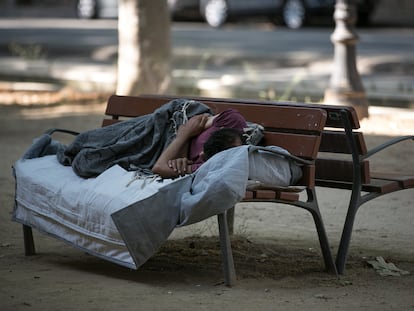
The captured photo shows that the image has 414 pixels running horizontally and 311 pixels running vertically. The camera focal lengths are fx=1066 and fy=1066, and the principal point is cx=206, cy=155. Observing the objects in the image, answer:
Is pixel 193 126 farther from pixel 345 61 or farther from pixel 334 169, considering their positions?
pixel 345 61

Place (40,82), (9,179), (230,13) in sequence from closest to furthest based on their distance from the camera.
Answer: (9,179)
(40,82)
(230,13)

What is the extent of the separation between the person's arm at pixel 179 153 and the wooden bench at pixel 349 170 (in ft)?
1.38

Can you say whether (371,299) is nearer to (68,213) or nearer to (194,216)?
(194,216)

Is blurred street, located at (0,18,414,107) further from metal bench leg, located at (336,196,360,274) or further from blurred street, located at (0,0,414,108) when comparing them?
metal bench leg, located at (336,196,360,274)

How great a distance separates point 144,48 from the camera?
1283 cm

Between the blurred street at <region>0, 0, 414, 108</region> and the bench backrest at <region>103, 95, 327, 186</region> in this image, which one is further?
the blurred street at <region>0, 0, 414, 108</region>

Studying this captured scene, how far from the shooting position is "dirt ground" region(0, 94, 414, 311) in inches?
202

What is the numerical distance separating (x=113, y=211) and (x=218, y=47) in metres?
13.9

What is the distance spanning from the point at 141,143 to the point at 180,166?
1.47ft

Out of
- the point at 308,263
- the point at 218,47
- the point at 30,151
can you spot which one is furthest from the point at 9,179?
the point at 218,47

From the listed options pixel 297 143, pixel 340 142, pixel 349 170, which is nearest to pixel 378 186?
pixel 349 170

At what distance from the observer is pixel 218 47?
19109 mm

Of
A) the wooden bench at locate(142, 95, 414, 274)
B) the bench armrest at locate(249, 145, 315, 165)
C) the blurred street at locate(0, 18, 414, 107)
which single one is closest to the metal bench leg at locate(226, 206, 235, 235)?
the wooden bench at locate(142, 95, 414, 274)

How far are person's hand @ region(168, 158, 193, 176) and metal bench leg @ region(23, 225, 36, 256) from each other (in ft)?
3.60
